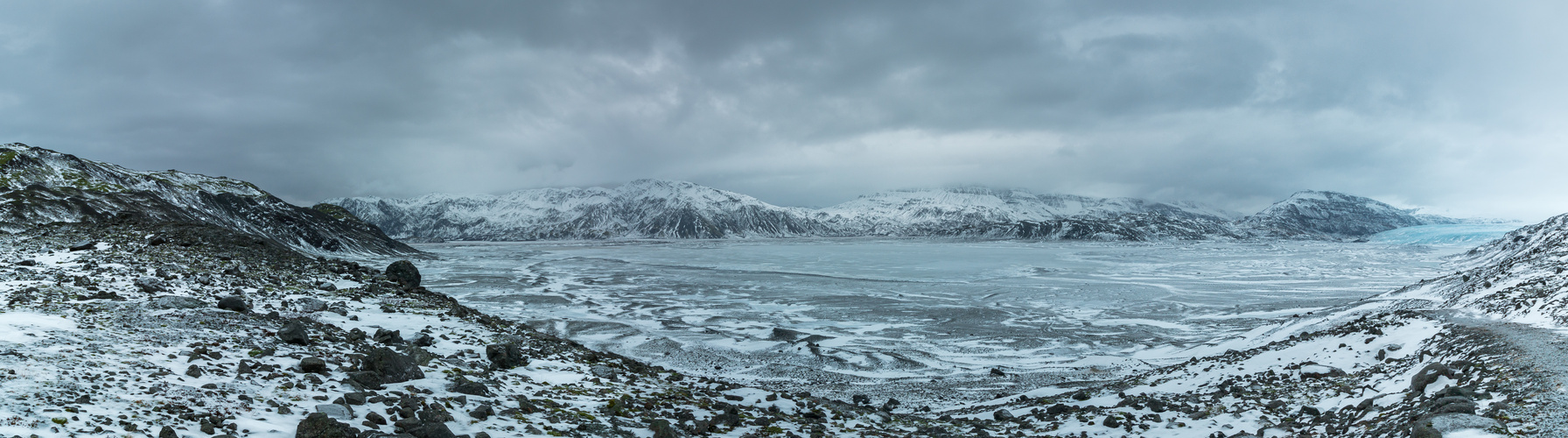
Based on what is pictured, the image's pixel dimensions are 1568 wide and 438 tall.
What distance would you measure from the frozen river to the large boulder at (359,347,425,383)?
48.8ft

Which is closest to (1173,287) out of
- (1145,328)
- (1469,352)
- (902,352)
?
(1145,328)

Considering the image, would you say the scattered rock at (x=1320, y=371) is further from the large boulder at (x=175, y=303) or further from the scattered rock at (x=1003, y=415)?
the large boulder at (x=175, y=303)

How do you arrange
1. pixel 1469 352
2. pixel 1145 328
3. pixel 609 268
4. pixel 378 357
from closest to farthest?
pixel 378 357, pixel 1469 352, pixel 1145 328, pixel 609 268

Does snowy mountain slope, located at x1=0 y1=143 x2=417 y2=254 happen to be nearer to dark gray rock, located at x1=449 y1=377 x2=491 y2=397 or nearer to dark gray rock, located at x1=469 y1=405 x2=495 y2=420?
dark gray rock, located at x1=449 y1=377 x2=491 y2=397

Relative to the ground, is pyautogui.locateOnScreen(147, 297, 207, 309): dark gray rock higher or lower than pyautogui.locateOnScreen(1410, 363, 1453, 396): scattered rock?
higher

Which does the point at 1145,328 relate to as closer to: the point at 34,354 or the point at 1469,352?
the point at 1469,352

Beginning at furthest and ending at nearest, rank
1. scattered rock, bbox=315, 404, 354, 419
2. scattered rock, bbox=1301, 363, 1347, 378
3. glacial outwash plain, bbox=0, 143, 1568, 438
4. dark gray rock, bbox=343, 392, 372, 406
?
scattered rock, bbox=1301, 363, 1347, 378 → dark gray rock, bbox=343, 392, 372, 406 → glacial outwash plain, bbox=0, 143, 1568, 438 → scattered rock, bbox=315, 404, 354, 419

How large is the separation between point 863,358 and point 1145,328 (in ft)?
72.0

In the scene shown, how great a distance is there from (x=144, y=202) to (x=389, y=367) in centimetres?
6445

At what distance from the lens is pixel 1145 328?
41438 mm

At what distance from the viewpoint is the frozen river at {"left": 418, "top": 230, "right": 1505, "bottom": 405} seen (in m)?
29.2

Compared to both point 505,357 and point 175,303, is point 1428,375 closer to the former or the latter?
point 505,357

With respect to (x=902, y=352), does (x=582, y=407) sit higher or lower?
higher

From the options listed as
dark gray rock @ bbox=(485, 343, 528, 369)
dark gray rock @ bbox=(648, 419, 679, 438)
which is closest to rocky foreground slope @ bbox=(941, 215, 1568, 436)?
dark gray rock @ bbox=(648, 419, 679, 438)
